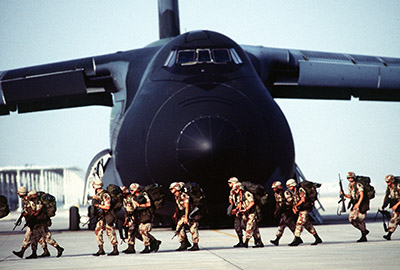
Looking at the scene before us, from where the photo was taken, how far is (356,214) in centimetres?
1305

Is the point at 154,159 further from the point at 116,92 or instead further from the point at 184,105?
the point at 116,92

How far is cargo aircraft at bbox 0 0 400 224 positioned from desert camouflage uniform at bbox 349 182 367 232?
243cm

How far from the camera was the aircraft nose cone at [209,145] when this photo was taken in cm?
1418

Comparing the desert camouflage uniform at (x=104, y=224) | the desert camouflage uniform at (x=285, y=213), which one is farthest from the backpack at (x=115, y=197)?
the desert camouflage uniform at (x=285, y=213)

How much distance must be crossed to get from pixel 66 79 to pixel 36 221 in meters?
8.63

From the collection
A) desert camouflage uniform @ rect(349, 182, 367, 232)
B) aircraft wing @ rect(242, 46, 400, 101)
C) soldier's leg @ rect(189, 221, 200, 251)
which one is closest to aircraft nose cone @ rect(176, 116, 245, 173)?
soldier's leg @ rect(189, 221, 200, 251)

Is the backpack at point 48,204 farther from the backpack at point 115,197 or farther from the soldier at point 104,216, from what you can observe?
the backpack at point 115,197

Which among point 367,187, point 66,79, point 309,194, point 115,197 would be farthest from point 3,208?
point 66,79

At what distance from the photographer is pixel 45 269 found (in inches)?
381

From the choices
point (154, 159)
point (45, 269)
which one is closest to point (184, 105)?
point (154, 159)

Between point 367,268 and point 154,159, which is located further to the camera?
point 154,159

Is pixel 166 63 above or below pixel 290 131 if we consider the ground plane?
above

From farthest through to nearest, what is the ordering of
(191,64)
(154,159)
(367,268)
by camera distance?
(191,64) → (154,159) → (367,268)

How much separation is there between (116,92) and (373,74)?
29.0 feet
